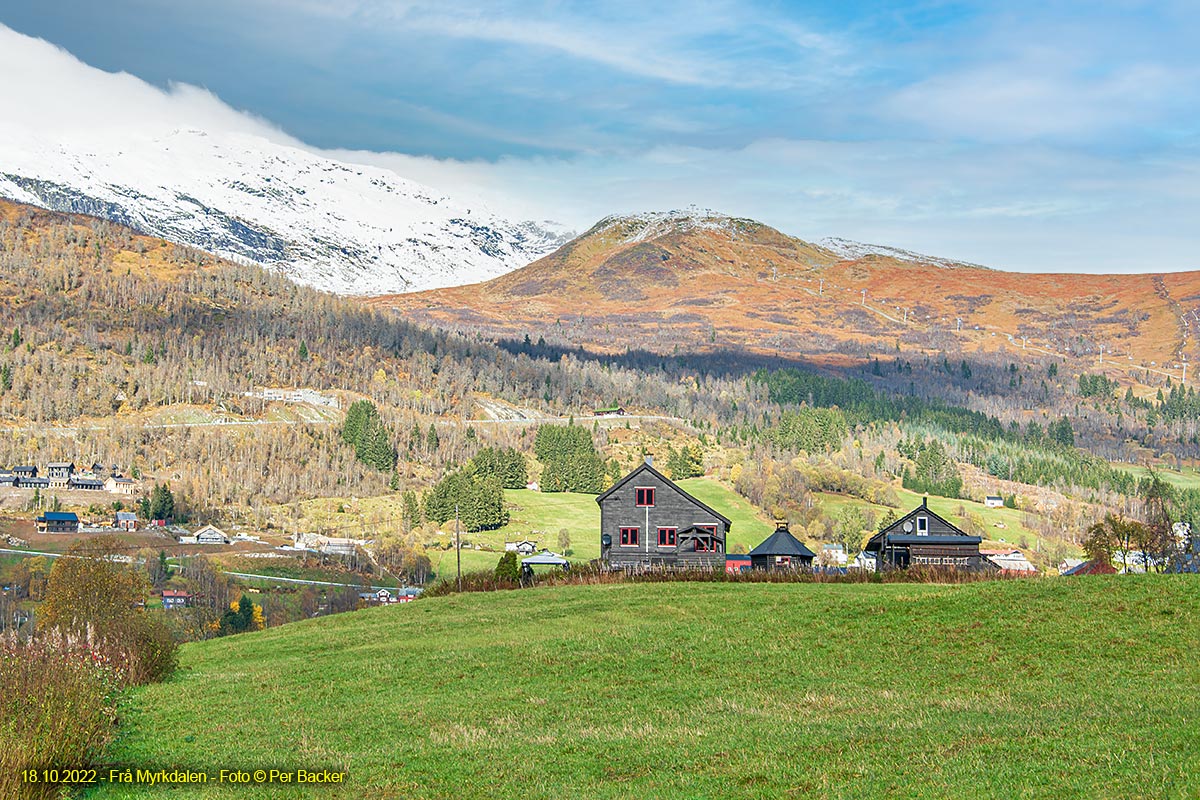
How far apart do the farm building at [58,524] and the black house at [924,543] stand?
10050 cm

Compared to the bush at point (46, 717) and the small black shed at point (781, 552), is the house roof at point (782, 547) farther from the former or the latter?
the bush at point (46, 717)

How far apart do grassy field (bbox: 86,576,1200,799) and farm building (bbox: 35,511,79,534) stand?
109 metres

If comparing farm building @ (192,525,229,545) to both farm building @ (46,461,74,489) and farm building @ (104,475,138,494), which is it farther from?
farm building @ (46,461,74,489)

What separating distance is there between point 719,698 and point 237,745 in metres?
8.39

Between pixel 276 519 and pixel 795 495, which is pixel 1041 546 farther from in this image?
pixel 276 519

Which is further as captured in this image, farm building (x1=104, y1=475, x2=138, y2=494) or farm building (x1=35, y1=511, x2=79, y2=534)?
farm building (x1=104, y1=475, x2=138, y2=494)

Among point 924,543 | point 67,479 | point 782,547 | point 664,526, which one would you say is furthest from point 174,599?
point 67,479

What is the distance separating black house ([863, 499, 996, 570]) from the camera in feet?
206

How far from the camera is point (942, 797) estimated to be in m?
13.2

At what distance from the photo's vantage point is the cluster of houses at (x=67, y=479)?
495 feet

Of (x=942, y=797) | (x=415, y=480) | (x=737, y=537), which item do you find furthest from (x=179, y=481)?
(x=942, y=797)

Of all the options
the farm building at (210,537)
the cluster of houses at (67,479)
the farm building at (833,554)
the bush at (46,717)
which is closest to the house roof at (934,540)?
the farm building at (833,554)

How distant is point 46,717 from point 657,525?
53.7 metres

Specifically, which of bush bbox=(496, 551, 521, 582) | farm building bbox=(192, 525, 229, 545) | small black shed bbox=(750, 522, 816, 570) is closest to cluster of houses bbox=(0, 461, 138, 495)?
farm building bbox=(192, 525, 229, 545)
